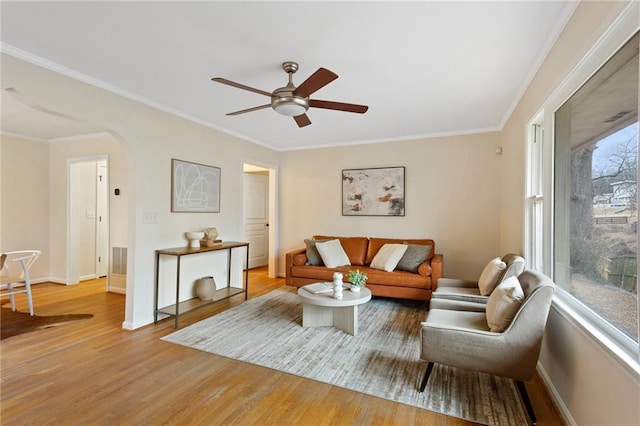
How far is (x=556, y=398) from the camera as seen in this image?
1.94 meters

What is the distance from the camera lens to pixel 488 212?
434 centimetres

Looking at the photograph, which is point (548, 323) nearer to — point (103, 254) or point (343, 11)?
point (343, 11)

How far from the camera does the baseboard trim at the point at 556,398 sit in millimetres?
1742

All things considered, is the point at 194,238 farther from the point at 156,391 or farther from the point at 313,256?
the point at 156,391

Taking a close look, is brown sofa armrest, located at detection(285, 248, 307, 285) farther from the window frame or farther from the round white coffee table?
the window frame

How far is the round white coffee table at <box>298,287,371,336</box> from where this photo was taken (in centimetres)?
294

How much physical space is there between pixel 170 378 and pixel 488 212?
173 inches

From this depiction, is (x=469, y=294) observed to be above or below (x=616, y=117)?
below

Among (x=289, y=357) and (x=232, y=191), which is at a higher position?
(x=232, y=191)

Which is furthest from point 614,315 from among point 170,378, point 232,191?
point 232,191

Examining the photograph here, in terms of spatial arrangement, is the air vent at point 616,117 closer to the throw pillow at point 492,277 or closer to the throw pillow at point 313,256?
the throw pillow at point 492,277

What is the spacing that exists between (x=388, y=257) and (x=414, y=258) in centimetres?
36

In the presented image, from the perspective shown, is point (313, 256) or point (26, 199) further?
point (26, 199)

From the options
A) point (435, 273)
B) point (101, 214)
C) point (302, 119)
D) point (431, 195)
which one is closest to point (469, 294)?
point (435, 273)
